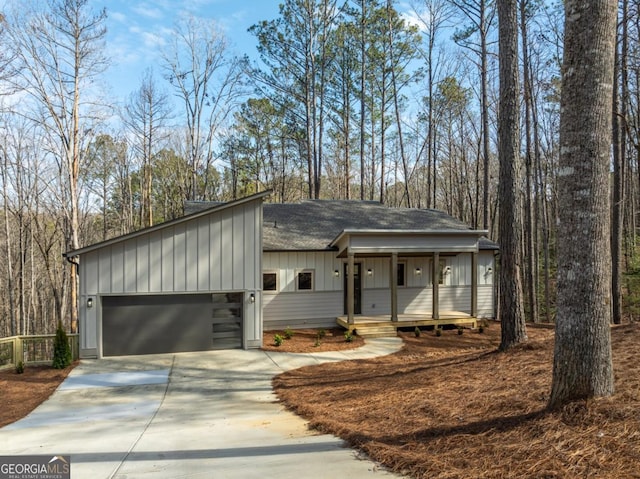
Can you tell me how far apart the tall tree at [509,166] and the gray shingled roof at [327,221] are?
532cm

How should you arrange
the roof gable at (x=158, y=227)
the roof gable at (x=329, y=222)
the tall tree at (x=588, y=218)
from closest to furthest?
the tall tree at (x=588, y=218) < the roof gable at (x=158, y=227) < the roof gable at (x=329, y=222)

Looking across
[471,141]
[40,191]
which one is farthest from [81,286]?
[471,141]

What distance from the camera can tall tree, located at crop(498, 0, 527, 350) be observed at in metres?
7.59

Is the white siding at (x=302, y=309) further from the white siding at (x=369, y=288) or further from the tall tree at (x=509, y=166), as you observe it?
the tall tree at (x=509, y=166)

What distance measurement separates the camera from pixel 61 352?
29.7ft

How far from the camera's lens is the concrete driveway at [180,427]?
Answer: 3730mm

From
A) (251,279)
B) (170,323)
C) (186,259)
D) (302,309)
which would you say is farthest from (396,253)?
(170,323)

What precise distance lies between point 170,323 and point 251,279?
95.1 inches

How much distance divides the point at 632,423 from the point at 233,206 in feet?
30.7

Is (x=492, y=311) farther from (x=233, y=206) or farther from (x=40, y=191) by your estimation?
(x=40, y=191)
